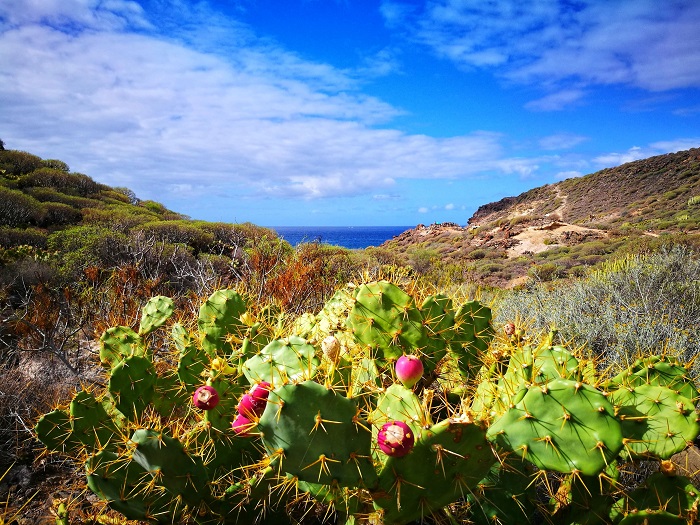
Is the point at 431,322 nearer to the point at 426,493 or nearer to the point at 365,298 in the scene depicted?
the point at 365,298

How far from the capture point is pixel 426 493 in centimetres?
159

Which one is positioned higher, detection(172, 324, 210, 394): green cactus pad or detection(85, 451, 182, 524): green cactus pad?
detection(172, 324, 210, 394): green cactus pad

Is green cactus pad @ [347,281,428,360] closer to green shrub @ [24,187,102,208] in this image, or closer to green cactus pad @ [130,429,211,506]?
green cactus pad @ [130,429,211,506]

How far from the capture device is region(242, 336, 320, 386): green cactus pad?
1843 mm

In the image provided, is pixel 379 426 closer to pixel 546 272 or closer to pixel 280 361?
pixel 280 361

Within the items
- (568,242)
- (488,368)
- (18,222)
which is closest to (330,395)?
(488,368)

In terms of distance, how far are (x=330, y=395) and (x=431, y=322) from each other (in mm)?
1049

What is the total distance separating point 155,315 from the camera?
339cm

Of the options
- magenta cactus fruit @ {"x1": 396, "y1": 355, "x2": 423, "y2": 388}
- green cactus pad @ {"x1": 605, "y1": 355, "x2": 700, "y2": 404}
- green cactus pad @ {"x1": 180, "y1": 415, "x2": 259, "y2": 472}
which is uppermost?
magenta cactus fruit @ {"x1": 396, "y1": 355, "x2": 423, "y2": 388}

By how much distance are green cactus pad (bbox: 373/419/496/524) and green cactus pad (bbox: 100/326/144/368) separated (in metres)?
2.14

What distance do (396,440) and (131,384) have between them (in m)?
1.90

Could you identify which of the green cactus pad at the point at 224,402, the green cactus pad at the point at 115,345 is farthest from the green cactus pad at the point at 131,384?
the green cactus pad at the point at 224,402

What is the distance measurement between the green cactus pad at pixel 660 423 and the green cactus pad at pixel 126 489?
7.01 feet

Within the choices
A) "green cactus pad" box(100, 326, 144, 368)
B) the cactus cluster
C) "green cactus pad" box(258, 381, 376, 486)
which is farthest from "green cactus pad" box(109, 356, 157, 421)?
"green cactus pad" box(258, 381, 376, 486)
